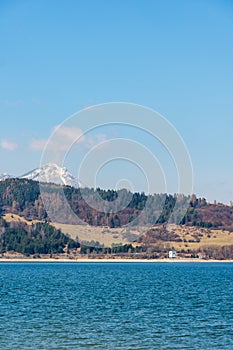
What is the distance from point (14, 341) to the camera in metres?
42.1

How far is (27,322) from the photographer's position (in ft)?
166

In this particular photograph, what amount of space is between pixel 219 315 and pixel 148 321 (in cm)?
764

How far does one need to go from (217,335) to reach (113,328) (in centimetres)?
703

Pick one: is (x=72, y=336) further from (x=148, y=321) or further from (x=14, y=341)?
(x=148, y=321)

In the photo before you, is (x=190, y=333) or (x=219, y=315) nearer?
(x=190, y=333)

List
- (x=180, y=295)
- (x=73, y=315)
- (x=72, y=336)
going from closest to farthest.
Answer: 1. (x=72, y=336)
2. (x=73, y=315)
3. (x=180, y=295)

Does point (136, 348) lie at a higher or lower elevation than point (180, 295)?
lower

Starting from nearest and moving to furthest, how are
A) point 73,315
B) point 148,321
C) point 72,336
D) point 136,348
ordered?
1. point 136,348
2. point 72,336
3. point 148,321
4. point 73,315

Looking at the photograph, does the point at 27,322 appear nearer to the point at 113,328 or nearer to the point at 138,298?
the point at 113,328

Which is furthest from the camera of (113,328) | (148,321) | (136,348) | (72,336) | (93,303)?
(93,303)

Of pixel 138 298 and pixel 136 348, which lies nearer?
pixel 136 348

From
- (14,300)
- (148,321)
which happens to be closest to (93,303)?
(14,300)

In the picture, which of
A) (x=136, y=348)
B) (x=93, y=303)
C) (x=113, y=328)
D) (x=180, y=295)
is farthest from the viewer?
(x=180, y=295)

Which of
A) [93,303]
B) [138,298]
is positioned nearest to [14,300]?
[93,303]
